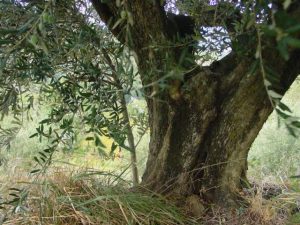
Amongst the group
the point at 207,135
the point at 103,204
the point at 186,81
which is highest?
the point at 186,81

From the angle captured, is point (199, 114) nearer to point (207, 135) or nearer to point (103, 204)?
point (207, 135)

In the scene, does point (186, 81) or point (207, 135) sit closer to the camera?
point (186, 81)

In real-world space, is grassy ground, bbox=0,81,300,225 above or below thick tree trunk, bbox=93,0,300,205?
below

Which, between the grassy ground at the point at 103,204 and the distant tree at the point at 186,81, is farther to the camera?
the grassy ground at the point at 103,204

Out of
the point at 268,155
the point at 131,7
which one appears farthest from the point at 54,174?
the point at 268,155

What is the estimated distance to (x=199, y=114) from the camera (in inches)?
53.5

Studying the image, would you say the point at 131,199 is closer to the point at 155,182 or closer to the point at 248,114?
the point at 155,182

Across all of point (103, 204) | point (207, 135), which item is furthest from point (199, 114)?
point (103, 204)

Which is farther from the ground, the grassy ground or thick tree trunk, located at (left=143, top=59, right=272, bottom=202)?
thick tree trunk, located at (left=143, top=59, right=272, bottom=202)

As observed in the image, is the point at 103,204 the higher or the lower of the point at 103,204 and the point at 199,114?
the lower

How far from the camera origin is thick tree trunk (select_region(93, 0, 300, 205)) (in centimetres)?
123

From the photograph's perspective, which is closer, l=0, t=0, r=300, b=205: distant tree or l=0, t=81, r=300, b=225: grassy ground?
l=0, t=0, r=300, b=205: distant tree

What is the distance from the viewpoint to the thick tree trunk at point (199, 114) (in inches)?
48.4

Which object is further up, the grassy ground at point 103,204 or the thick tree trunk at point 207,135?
the thick tree trunk at point 207,135
